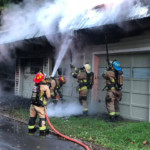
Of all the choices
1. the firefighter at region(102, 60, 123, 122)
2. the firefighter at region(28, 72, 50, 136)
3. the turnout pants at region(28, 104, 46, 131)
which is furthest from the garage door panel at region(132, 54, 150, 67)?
the turnout pants at region(28, 104, 46, 131)

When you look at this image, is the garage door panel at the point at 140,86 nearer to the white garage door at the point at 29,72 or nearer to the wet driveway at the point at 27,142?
the wet driveway at the point at 27,142

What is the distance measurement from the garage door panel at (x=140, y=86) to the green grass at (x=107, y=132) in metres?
1.31

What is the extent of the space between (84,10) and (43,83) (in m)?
4.05

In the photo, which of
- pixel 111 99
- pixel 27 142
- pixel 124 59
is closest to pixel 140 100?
pixel 111 99

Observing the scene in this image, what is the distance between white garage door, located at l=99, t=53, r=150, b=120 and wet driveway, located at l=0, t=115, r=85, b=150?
293 centimetres

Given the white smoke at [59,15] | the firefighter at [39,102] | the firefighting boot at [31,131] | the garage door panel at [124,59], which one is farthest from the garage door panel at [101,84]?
the firefighting boot at [31,131]

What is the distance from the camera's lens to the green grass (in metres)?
4.34

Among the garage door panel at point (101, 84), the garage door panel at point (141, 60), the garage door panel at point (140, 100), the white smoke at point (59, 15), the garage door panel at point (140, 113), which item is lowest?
the garage door panel at point (140, 113)

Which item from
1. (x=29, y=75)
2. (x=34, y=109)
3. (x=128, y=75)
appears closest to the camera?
(x=34, y=109)

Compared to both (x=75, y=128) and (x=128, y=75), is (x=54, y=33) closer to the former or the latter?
(x=128, y=75)

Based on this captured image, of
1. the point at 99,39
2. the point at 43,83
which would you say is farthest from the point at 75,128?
the point at 99,39

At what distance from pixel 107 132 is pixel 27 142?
1971 millimetres

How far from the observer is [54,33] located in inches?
311

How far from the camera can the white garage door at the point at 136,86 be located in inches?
250
